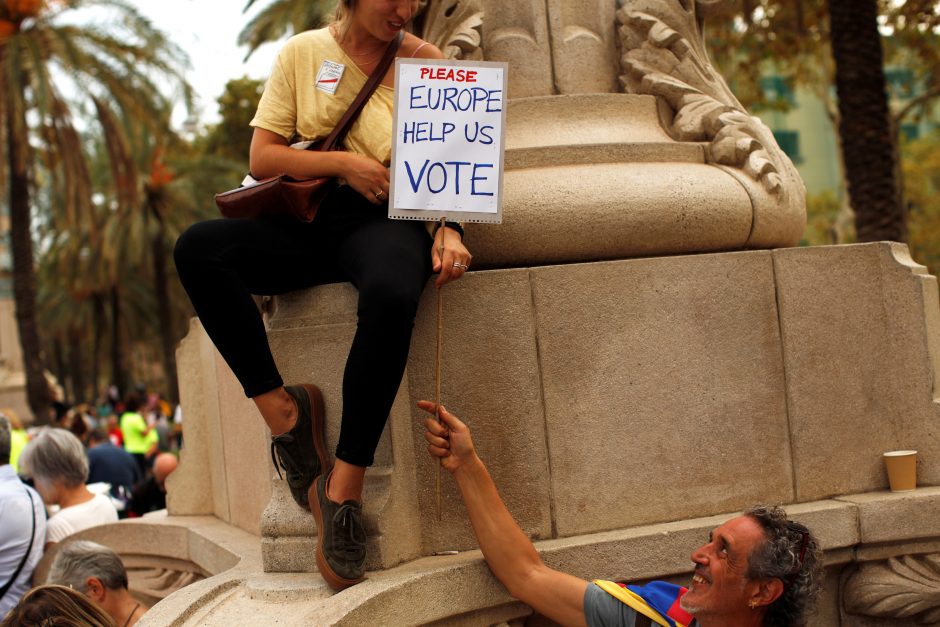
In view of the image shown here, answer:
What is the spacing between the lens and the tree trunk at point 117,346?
3897 centimetres

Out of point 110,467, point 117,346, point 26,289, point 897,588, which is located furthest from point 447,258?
point 117,346

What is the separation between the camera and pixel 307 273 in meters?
4.15

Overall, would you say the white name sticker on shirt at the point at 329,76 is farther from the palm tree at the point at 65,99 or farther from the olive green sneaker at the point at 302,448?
the palm tree at the point at 65,99

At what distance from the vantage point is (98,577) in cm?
464

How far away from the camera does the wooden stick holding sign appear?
386cm

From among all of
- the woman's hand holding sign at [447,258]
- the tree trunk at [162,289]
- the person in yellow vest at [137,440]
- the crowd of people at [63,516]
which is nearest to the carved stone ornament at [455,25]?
the woman's hand holding sign at [447,258]

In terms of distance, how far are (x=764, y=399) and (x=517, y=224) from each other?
3.93ft

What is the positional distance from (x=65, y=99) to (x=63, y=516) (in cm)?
1379

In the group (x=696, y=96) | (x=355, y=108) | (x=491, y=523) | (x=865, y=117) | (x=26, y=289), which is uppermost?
(x=865, y=117)

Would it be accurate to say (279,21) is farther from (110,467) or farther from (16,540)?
(16,540)

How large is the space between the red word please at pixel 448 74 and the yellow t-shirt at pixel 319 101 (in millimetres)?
237

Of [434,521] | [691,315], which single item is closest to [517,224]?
[691,315]

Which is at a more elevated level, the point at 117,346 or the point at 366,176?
the point at 117,346

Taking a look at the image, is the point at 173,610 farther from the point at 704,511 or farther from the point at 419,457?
the point at 704,511
